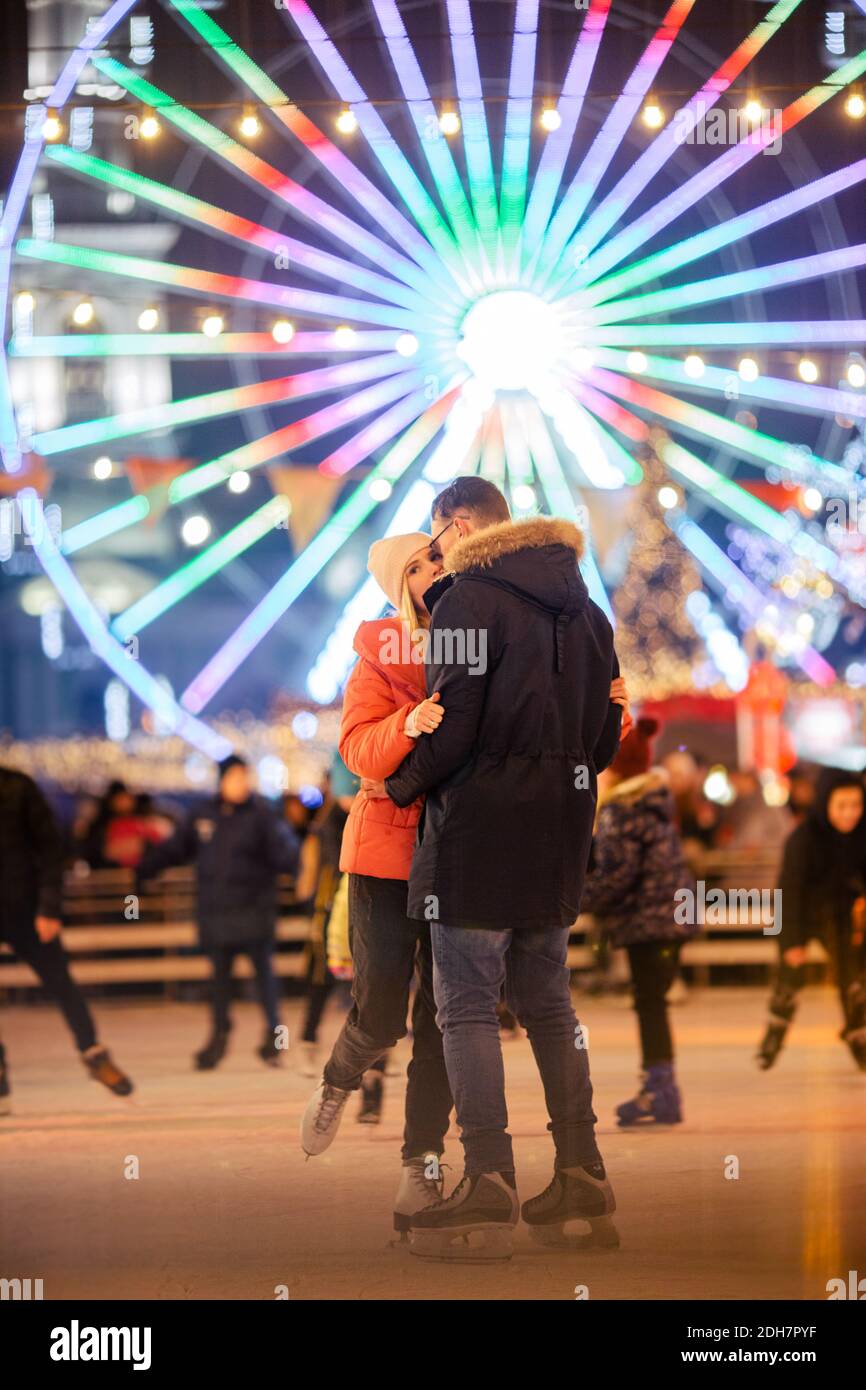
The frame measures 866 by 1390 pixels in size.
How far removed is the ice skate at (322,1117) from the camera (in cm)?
452

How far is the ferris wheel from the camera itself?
8180 mm

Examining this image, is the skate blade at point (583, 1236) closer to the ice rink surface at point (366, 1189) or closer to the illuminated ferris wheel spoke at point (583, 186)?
the ice rink surface at point (366, 1189)

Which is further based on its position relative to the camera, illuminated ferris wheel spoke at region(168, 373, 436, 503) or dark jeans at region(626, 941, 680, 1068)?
illuminated ferris wheel spoke at region(168, 373, 436, 503)

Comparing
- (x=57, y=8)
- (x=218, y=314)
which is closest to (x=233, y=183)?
(x=218, y=314)

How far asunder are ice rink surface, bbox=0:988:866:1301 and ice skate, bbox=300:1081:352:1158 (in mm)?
152

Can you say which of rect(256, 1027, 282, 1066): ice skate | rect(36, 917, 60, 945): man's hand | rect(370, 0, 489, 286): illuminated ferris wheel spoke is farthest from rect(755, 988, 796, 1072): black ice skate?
rect(370, 0, 489, 286): illuminated ferris wheel spoke

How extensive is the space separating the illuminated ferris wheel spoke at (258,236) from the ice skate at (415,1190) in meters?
4.91

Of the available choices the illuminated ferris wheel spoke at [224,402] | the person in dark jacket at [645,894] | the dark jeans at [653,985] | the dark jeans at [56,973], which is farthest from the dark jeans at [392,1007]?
the illuminated ferris wheel spoke at [224,402]

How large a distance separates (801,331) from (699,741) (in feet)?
24.2

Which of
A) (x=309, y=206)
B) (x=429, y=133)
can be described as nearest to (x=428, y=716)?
(x=429, y=133)

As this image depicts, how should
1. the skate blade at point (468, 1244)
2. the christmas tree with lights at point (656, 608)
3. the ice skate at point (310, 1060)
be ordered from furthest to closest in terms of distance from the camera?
1. the christmas tree with lights at point (656, 608)
2. the ice skate at point (310, 1060)
3. the skate blade at point (468, 1244)

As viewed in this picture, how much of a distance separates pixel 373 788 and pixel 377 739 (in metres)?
0.16

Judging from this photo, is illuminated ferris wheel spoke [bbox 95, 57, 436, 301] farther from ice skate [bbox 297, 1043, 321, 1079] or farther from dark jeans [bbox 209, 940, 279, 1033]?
ice skate [bbox 297, 1043, 321, 1079]
